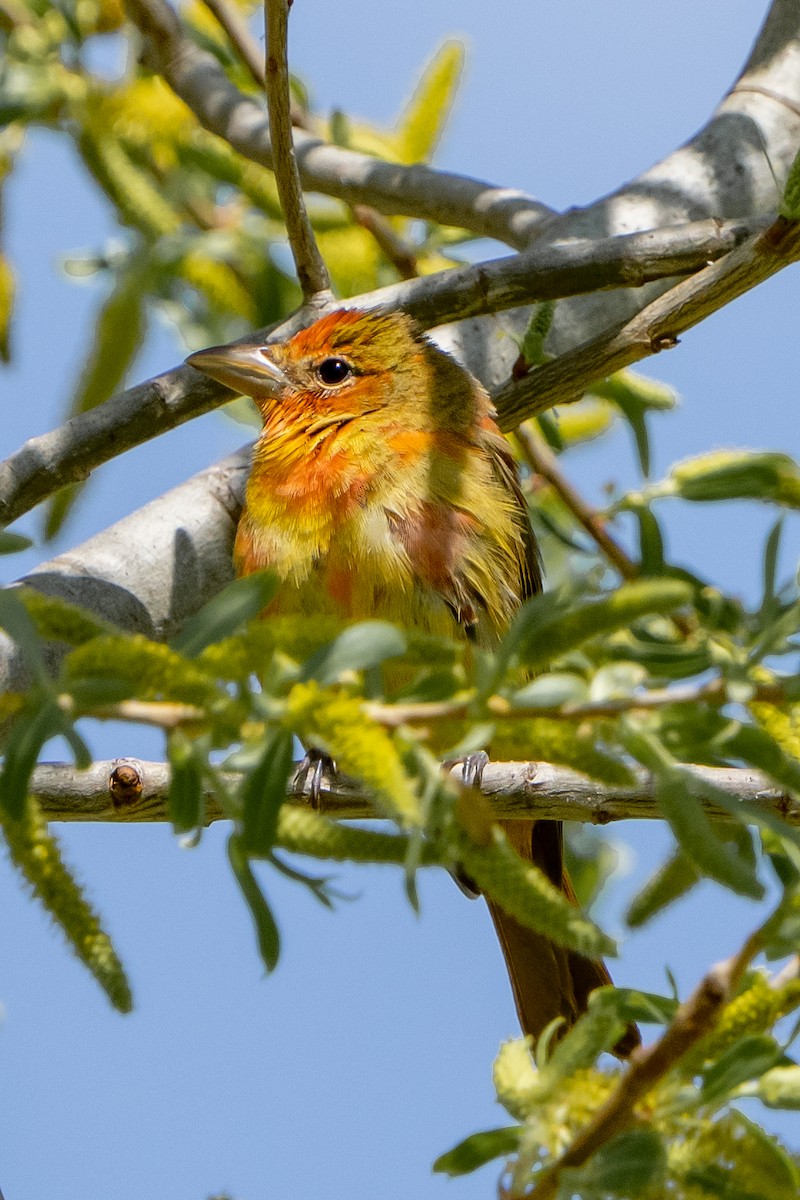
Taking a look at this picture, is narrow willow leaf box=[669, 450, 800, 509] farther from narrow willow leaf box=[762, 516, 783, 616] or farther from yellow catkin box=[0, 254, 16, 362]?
yellow catkin box=[0, 254, 16, 362]

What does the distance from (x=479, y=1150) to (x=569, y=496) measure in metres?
3.17

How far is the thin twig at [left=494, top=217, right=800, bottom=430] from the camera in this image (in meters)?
3.43

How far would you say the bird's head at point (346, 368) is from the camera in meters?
4.72

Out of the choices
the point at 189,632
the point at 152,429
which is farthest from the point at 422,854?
the point at 152,429

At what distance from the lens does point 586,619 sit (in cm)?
158

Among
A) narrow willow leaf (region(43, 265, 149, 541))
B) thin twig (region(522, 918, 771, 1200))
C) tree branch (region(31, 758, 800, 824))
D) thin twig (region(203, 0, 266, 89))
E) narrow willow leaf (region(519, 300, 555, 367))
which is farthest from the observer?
thin twig (region(203, 0, 266, 89))

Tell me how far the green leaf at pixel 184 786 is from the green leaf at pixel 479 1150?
0.52m

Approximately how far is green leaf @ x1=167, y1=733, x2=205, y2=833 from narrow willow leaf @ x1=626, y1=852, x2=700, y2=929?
162 cm

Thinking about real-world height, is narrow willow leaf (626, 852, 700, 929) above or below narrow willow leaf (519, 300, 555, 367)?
below

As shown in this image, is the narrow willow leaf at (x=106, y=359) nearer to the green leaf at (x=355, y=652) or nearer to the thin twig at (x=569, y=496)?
the thin twig at (x=569, y=496)

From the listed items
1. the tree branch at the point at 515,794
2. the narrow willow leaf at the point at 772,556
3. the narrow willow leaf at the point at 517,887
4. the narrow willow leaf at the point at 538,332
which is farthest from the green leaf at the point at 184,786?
the narrow willow leaf at the point at 538,332

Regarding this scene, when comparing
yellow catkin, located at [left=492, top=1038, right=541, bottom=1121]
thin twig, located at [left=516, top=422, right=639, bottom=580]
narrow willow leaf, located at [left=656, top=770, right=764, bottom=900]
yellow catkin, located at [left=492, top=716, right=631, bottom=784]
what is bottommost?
yellow catkin, located at [left=492, top=1038, right=541, bottom=1121]

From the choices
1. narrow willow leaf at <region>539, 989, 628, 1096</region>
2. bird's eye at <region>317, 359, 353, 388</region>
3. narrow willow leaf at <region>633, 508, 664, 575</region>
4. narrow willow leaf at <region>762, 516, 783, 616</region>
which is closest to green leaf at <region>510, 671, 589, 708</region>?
narrow willow leaf at <region>762, 516, 783, 616</region>

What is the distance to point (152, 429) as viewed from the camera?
3.54 meters
